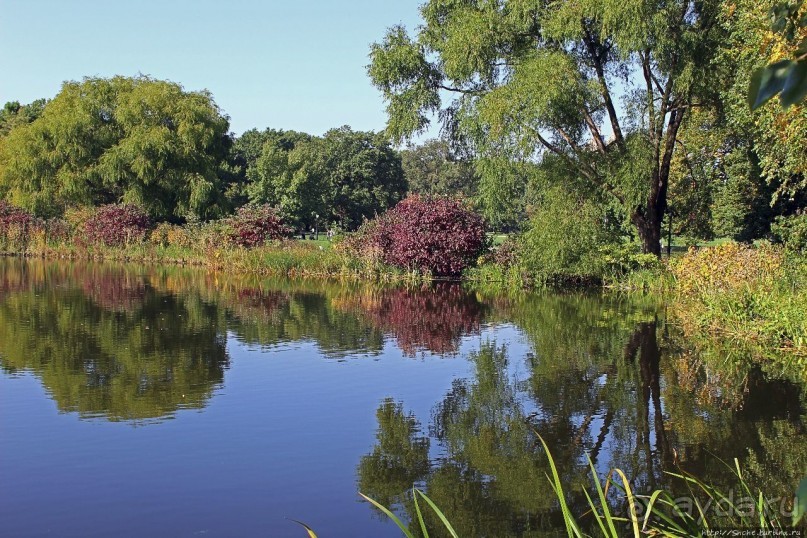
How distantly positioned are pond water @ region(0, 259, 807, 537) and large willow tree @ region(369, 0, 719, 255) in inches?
309

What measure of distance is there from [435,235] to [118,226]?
17494 mm

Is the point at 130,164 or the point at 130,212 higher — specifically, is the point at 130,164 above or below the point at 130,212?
above

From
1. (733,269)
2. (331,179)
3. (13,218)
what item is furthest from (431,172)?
(733,269)

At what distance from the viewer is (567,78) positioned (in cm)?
2206

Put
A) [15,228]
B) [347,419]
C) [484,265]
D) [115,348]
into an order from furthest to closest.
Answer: [15,228] → [484,265] → [115,348] → [347,419]

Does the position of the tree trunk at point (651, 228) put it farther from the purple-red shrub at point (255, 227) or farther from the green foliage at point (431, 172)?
the green foliage at point (431, 172)

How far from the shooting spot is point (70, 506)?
6188 mm

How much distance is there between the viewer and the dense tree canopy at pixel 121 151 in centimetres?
3944

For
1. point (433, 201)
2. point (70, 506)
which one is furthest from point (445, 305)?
point (70, 506)

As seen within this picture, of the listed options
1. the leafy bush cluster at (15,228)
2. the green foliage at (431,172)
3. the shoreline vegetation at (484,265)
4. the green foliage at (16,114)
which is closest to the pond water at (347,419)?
the shoreline vegetation at (484,265)

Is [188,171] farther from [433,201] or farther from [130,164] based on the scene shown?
[433,201]

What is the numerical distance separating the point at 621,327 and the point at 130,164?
99.9 feet

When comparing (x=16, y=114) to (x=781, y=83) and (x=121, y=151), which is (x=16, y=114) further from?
(x=781, y=83)

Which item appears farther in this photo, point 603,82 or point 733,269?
point 603,82
